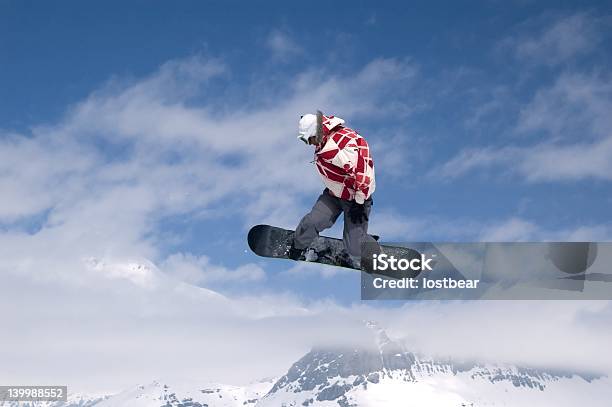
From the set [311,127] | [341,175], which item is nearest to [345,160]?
[341,175]

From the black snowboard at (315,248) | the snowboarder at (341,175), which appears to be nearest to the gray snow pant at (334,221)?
the snowboarder at (341,175)

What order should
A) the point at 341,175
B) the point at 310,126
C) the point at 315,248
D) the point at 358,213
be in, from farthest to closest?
1. the point at 315,248
2. the point at 358,213
3. the point at 341,175
4. the point at 310,126

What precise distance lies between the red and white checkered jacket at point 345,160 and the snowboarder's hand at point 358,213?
2.50ft

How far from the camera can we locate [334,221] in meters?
16.5

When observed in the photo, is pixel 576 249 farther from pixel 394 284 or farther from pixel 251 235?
pixel 251 235

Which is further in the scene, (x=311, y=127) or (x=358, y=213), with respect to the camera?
(x=358, y=213)

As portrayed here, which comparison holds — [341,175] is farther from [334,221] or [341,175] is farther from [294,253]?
[294,253]

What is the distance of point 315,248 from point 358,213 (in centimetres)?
233

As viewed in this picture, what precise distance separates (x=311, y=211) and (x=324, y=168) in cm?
184

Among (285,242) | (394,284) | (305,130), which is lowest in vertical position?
(394,284)

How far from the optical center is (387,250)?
58.0 feet

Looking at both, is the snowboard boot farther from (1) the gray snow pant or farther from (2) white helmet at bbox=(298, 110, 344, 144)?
(2) white helmet at bbox=(298, 110, 344, 144)

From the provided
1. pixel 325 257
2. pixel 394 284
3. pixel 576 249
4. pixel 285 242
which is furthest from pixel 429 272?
pixel 576 249

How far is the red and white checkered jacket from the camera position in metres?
14.8
